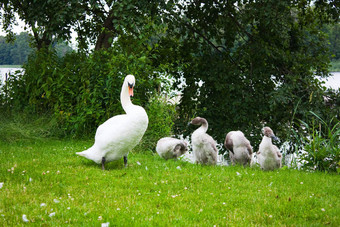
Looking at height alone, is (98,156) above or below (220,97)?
below

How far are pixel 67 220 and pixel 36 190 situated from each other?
1234mm

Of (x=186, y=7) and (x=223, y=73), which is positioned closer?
(x=223, y=73)

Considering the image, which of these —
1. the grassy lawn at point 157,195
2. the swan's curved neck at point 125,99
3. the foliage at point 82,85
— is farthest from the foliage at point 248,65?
the swan's curved neck at point 125,99

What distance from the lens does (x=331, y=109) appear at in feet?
36.9

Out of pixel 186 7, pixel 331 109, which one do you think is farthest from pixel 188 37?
pixel 331 109

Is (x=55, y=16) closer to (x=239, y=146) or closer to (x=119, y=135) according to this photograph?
(x=119, y=135)

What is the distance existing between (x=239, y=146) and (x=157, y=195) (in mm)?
3400

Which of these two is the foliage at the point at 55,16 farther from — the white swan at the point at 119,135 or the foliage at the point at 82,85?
the white swan at the point at 119,135

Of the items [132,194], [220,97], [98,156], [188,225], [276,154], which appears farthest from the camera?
[220,97]

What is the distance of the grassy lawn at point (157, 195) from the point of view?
160 inches

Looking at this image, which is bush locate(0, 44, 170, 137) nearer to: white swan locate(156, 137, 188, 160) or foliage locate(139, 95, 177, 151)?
foliage locate(139, 95, 177, 151)

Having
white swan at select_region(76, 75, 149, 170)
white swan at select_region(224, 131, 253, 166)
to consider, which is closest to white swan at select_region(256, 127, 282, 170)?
white swan at select_region(224, 131, 253, 166)

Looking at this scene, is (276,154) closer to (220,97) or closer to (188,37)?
(220,97)

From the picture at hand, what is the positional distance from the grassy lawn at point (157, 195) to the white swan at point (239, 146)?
94cm
